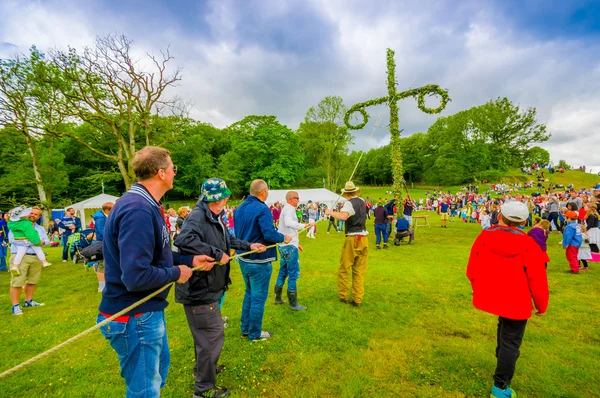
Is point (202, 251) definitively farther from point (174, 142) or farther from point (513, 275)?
point (174, 142)

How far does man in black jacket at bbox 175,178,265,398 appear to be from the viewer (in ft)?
9.27

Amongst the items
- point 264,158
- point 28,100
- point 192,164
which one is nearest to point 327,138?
point 264,158

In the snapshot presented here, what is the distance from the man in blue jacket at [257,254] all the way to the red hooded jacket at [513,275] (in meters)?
2.69

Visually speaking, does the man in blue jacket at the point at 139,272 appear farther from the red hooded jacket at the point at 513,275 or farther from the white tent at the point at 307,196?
the white tent at the point at 307,196

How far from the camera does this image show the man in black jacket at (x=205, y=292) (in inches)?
111

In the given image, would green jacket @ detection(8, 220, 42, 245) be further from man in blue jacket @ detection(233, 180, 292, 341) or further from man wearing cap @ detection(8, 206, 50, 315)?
man in blue jacket @ detection(233, 180, 292, 341)

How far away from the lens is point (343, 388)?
10.7ft

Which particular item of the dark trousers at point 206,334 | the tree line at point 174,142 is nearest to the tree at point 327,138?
the tree line at point 174,142

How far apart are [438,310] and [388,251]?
227 inches

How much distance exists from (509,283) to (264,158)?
140 ft

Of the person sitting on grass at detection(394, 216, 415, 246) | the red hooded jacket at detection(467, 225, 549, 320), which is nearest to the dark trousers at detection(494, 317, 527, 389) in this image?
the red hooded jacket at detection(467, 225, 549, 320)

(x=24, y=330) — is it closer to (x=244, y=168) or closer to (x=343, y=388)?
(x=343, y=388)

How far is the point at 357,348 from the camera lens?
409cm

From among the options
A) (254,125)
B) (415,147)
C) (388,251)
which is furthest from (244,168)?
(415,147)
